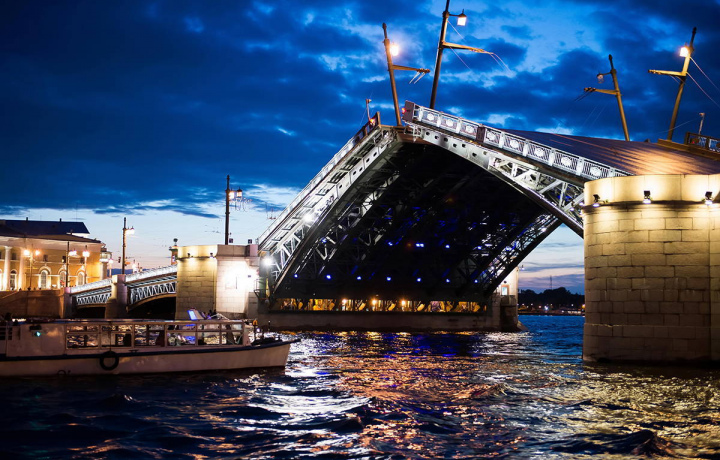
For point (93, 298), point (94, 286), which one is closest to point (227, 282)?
point (94, 286)

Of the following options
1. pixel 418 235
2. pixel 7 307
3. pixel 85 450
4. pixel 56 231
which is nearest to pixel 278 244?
pixel 418 235

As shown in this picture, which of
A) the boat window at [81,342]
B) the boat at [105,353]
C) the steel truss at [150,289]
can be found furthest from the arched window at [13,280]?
the boat at [105,353]

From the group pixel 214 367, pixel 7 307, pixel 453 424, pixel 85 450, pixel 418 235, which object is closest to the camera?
pixel 85 450

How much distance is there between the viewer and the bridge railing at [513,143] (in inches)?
1270

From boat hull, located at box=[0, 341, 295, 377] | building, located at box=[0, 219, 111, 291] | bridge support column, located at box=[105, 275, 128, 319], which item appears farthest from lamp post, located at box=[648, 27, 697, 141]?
building, located at box=[0, 219, 111, 291]

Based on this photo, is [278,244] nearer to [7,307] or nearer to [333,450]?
[333,450]

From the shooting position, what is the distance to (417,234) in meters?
57.3

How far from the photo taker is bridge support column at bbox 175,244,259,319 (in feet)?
192

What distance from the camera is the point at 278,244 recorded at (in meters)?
58.4

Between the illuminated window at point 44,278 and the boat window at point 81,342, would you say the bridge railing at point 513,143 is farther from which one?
the illuminated window at point 44,278

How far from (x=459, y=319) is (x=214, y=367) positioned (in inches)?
1694

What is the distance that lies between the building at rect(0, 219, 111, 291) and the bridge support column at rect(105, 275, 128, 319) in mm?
23965

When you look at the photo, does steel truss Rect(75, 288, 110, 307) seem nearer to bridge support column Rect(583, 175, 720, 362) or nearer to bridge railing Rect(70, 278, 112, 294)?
bridge railing Rect(70, 278, 112, 294)

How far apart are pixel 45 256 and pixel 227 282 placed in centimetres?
6821
